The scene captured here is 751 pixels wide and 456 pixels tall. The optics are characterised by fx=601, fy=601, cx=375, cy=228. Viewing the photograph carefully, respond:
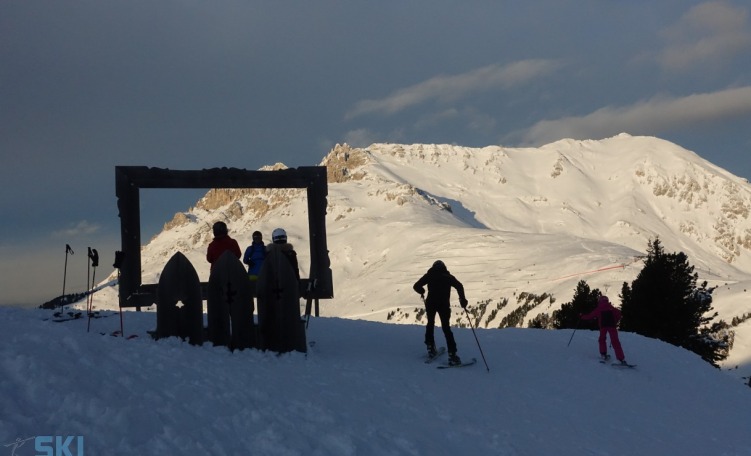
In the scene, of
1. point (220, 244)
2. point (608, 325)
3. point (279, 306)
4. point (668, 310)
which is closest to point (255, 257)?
point (220, 244)

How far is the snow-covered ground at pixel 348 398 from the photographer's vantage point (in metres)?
5.45

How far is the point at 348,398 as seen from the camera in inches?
345

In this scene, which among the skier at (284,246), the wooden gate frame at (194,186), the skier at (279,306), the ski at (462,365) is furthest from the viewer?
the wooden gate frame at (194,186)

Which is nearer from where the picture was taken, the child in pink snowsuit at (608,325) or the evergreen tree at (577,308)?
the child in pink snowsuit at (608,325)

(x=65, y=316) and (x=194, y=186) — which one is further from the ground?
(x=194, y=186)

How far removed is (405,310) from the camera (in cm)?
16650

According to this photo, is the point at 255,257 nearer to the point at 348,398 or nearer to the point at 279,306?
the point at 279,306

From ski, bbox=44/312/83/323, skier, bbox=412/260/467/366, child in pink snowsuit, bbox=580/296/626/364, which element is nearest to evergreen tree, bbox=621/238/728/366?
child in pink snowsuit, bbox=580/296/626/364

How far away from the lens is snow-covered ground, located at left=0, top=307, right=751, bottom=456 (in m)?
5.45

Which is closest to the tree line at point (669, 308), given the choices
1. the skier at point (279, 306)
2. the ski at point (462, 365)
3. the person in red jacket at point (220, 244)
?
the ski at point (462, 365)

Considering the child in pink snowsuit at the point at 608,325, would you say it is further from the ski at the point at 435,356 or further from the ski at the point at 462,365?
the ski at the point at 435,356

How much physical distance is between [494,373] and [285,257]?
495 centimetres

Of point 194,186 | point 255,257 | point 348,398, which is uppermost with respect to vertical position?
point 194,186

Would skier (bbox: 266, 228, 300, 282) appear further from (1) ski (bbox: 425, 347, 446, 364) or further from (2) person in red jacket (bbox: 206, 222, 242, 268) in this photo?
(1) ski (bbox: 425, 347, 446, 364)
